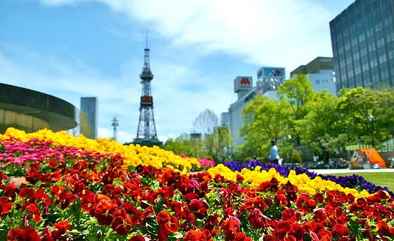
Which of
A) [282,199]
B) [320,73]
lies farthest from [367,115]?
[320,73]

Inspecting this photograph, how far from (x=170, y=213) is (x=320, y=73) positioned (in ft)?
367

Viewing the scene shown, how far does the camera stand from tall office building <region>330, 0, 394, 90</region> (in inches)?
3073

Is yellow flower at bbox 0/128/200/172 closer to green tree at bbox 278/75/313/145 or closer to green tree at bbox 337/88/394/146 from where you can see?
green tree at bbox 337/88/394/146

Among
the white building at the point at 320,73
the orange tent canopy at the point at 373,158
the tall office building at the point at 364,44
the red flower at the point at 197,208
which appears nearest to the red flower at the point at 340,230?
the red flower at the point at 197,208

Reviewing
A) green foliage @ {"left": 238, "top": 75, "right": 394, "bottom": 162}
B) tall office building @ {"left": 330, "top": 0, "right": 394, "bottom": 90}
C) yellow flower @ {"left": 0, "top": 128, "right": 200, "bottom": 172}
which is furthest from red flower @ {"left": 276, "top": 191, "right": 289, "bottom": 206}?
tall office building @ {"left": 330, "top": 0, "right": 394, "bottom": 90}

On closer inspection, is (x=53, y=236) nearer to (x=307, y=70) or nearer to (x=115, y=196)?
(x=115, y=196)

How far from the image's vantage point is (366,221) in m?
3.88

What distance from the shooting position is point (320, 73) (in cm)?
11025

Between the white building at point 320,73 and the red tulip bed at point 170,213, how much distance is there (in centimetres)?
10161

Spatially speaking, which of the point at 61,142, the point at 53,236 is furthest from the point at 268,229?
the point at 61,142

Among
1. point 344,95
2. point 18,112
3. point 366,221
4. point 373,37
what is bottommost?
point 366,221

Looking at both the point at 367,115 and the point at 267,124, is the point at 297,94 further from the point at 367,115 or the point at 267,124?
the point at 367,115

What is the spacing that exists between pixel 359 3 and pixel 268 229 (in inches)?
3583

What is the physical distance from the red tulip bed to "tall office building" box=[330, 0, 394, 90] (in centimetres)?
7228
